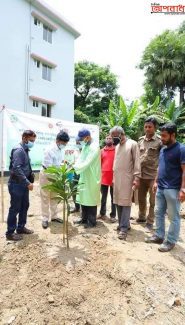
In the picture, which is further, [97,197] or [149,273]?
[97,197]

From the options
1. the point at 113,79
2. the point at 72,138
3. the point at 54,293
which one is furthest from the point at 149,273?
the point at 113,79

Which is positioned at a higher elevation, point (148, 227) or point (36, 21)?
point (36, 21)

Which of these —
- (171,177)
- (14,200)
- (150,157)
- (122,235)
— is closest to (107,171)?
(150,157)

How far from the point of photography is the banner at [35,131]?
221 inches

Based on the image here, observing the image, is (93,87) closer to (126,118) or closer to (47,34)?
(47,34)

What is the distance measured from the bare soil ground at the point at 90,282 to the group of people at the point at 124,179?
0.34 metres

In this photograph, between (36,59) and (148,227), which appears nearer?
(148,227)

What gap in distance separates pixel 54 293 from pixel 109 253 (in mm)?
930

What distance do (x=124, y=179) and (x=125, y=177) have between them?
32mm

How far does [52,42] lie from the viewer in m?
16.3

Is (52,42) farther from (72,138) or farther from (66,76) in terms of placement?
(72,138)

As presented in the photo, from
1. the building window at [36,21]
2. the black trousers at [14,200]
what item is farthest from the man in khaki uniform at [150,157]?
the building window at [36,21]

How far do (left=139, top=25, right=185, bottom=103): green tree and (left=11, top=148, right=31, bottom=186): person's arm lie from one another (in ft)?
61.3

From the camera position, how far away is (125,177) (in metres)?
4.39
